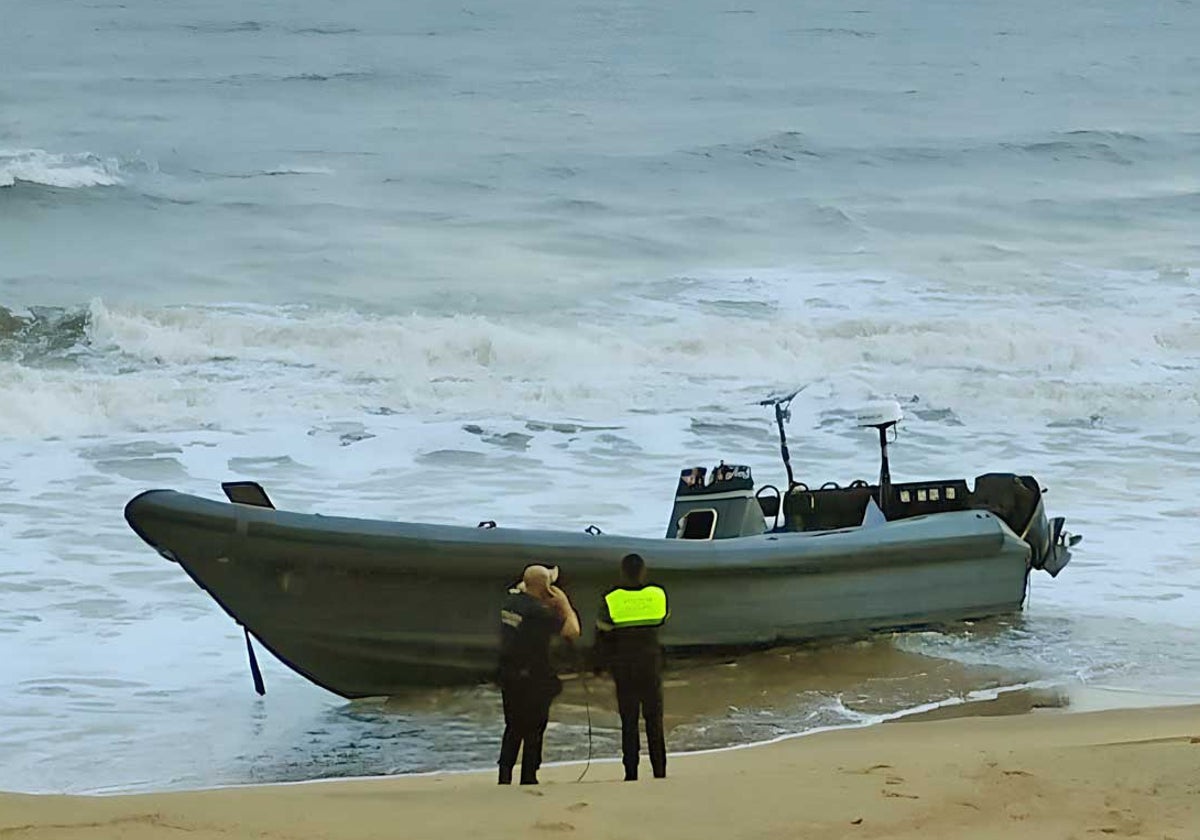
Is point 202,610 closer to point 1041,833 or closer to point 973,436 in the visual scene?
point 1041,833

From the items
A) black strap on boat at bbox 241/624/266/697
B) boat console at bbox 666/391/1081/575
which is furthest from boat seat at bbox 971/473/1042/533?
black strap on boat at bbox 241/624/266/697

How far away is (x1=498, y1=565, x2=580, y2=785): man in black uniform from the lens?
684 centimetres

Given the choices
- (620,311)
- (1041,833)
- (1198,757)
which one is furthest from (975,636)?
(620,311)

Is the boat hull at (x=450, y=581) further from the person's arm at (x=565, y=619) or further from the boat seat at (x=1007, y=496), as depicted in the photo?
the person's arm at (x=565, y=619)

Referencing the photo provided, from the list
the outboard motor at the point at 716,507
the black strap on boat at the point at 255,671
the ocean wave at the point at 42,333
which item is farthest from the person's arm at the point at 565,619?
the ocean wave at the point at 42,333

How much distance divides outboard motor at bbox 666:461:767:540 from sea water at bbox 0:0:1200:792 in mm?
794

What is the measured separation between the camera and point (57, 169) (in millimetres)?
28422

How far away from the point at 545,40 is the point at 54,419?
23274mm

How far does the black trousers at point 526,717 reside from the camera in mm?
6836

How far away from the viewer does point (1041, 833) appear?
5.77 m

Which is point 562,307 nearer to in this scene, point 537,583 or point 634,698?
point 537,583

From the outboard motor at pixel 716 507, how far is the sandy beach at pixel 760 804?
9.03 feet

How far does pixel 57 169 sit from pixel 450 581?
21339 millimetres

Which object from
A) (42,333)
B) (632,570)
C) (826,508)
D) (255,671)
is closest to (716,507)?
(826,508)
